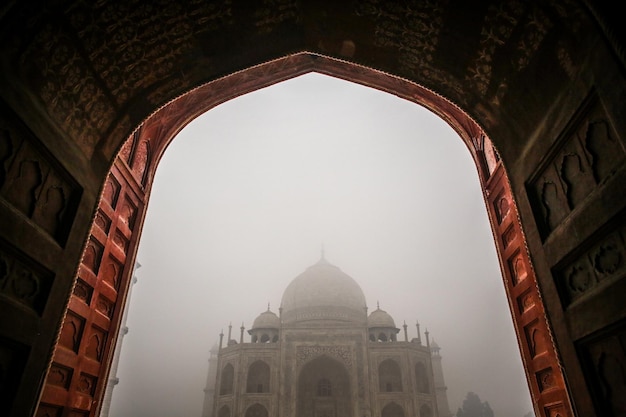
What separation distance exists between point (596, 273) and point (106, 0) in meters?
3.83

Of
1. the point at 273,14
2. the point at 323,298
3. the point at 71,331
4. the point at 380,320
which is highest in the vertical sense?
the point at 323,298

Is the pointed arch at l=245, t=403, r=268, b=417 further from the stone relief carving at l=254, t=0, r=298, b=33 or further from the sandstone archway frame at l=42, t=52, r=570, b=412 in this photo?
the stone relief carving at l=254, t=0, r=298, b=33

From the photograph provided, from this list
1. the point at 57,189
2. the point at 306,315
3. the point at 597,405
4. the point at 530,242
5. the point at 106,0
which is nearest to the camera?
the point at 597,405

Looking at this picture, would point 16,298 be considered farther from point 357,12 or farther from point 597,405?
point 597,405

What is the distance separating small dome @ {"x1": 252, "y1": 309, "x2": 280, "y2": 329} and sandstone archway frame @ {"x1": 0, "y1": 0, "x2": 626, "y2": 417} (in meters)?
27.1

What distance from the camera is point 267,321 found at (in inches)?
1223

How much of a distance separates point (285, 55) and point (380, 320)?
28.4 meters

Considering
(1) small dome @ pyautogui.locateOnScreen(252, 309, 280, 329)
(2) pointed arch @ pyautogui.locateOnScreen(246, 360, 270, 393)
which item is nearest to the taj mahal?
(2) pointed arch @ pyautogui.locateOnScreen(246, 360, 270, 393)

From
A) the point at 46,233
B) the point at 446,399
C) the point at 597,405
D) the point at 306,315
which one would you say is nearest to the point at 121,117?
the point at 46,233

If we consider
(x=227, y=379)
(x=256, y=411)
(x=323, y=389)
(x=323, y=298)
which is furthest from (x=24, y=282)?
(x=323, y=298)

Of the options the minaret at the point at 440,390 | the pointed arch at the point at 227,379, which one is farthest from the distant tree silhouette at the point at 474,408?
the pointed arch at the point at 227,379

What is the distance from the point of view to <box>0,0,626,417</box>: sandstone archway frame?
2.61 metres

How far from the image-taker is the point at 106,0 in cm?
304

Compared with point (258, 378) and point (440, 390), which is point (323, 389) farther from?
point (440, 390)
